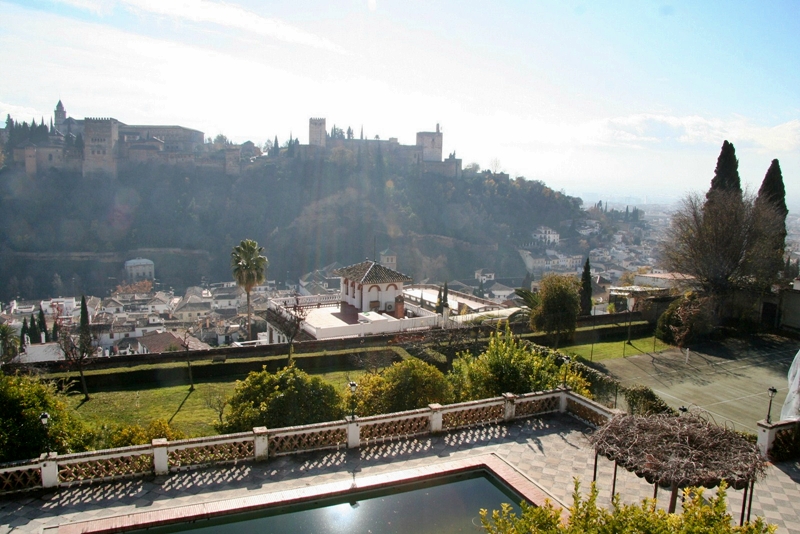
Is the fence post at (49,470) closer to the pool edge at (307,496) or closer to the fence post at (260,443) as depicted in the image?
the pool edge at (307,496)

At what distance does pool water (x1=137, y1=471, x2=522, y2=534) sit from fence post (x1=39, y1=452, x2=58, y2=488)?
6.29ft

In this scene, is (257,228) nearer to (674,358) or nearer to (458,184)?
(458,184)

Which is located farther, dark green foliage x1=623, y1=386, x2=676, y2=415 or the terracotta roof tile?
the terracotta roof tile

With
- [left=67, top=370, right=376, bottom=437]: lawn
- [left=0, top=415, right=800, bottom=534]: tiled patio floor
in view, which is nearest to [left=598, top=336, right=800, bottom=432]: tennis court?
[left=0, top=415, right=800, bottom=534]: tiled patio floor

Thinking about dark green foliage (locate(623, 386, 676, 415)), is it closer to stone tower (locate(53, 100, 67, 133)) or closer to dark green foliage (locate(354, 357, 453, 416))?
dark green foliage (locate(354, 357, 453, 416))

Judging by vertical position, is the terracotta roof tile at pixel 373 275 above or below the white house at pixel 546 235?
above

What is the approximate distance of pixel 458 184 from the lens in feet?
327

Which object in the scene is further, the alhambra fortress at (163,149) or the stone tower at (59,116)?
the stone tower at (59,116)

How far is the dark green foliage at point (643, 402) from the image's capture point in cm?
1061

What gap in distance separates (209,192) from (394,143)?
119ft

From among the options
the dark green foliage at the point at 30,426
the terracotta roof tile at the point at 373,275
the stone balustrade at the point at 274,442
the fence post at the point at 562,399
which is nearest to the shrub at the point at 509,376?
the fence post at the point at 562,399

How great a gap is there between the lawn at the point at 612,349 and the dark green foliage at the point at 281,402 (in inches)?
420

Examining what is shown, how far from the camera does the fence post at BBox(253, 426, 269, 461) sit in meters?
8.62

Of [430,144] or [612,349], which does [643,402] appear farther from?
[430,144]
